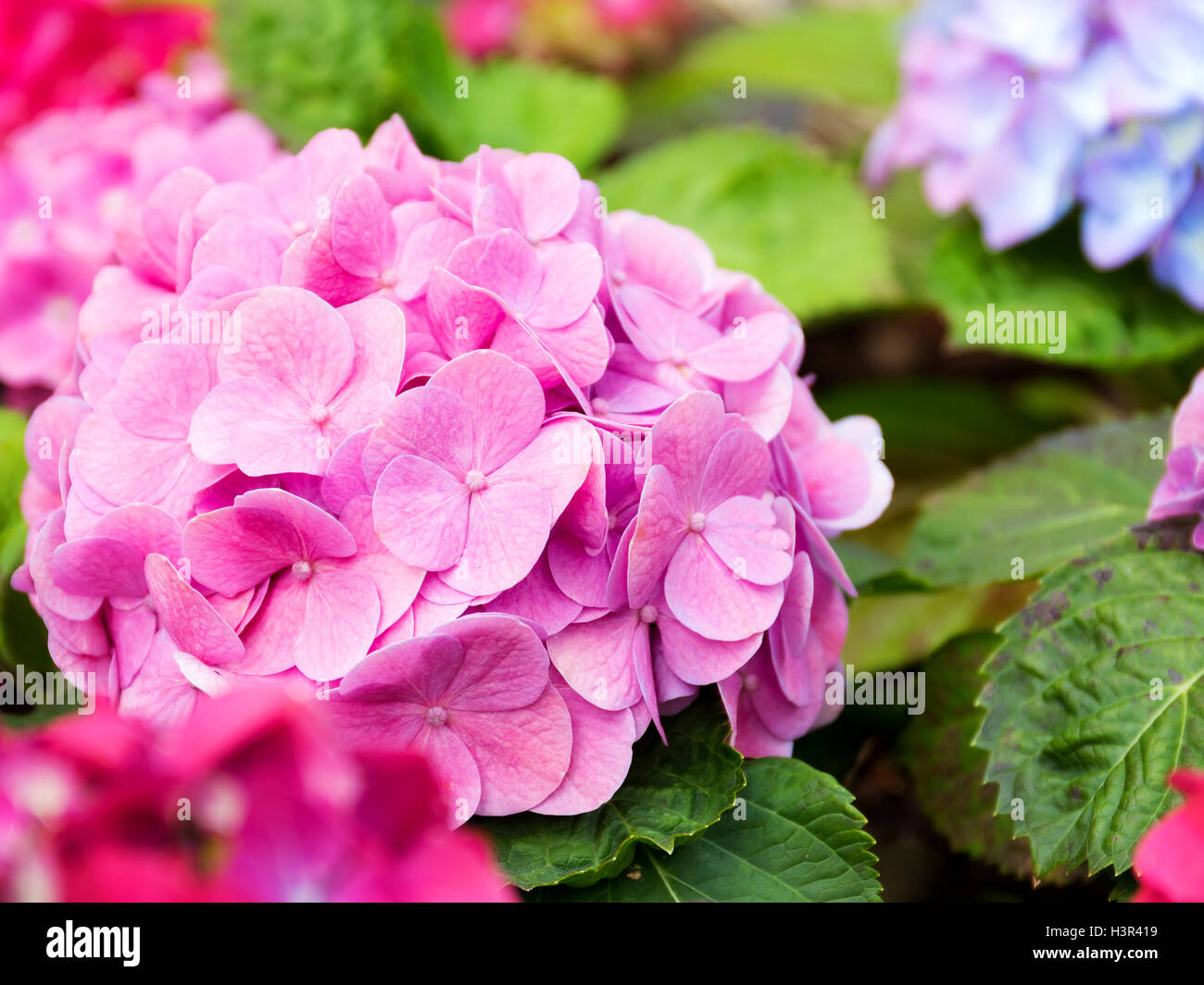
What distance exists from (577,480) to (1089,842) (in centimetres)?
37

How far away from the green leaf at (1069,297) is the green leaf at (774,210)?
0.08 metres

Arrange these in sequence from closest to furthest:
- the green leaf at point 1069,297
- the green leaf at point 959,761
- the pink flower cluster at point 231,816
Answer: the pink flower cluster at point 231,816, the green leaf at point 959,761, the green leaf at point 1069,297

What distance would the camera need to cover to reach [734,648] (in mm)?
587

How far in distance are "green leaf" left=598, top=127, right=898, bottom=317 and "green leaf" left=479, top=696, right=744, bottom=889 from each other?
0.55 meters

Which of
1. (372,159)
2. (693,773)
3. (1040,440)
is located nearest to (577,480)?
(693,773)

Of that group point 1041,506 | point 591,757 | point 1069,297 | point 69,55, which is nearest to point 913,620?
point 1041,506

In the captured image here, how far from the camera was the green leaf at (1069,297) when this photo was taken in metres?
1.01

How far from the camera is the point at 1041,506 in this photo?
34.9 inches

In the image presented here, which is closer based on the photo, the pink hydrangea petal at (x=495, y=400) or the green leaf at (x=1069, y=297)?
the pink hydrangea petal at (x=495, y=400)

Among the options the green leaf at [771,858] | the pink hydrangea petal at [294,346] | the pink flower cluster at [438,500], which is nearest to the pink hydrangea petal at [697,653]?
the pink flower cluster at [438,500]

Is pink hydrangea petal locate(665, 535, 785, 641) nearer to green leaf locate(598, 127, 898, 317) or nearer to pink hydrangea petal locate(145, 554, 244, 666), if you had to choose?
pink hydrangea petal locate(145, 554, 244, 666)

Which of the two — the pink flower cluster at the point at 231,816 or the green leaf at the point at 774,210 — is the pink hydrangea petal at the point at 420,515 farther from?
the green leaf at the point at 774,210

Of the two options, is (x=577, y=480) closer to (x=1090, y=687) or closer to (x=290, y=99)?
(x=1090, y=687)

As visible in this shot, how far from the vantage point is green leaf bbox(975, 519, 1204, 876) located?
631mm
